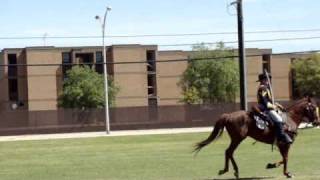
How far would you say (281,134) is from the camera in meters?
15.4

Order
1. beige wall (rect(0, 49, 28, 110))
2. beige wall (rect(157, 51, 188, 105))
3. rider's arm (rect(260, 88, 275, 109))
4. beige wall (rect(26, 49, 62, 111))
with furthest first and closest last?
beige wall (rect(157, 51, 188, 105)) → beige wall (rect(0, 49, 28, 110)) → beige wall (rect(26, 49, 62, 111)) → rider's arm (rect(260, 88, 275, 109))

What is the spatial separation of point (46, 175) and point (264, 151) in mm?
10754

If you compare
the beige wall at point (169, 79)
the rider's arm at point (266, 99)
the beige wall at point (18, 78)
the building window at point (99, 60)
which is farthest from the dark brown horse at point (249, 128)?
the beige wall at point (169, 79)

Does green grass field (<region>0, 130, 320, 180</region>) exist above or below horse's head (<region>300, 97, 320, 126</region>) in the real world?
below

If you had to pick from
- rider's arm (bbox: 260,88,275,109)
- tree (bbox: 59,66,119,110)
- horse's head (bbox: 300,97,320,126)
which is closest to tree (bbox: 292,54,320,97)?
tree (bbox: 59,66,119,110)

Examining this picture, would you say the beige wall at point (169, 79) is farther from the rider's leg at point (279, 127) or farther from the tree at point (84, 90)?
the rider's leg at point (279, 127)

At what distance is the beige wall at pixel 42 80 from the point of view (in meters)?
100

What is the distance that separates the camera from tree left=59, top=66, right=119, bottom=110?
88062 mm

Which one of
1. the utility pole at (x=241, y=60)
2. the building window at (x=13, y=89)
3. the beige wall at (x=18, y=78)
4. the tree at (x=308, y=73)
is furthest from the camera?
the building window at (x=13, y=89)

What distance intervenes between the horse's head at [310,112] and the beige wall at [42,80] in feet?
283

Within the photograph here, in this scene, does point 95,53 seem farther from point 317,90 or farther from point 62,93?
point 317,90

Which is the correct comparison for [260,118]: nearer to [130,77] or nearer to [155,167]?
[155,167]

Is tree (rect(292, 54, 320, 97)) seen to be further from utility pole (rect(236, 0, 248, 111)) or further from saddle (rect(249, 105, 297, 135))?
saddle (rect(249, 105, 297, 135))

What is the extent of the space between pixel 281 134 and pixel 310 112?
105cm
